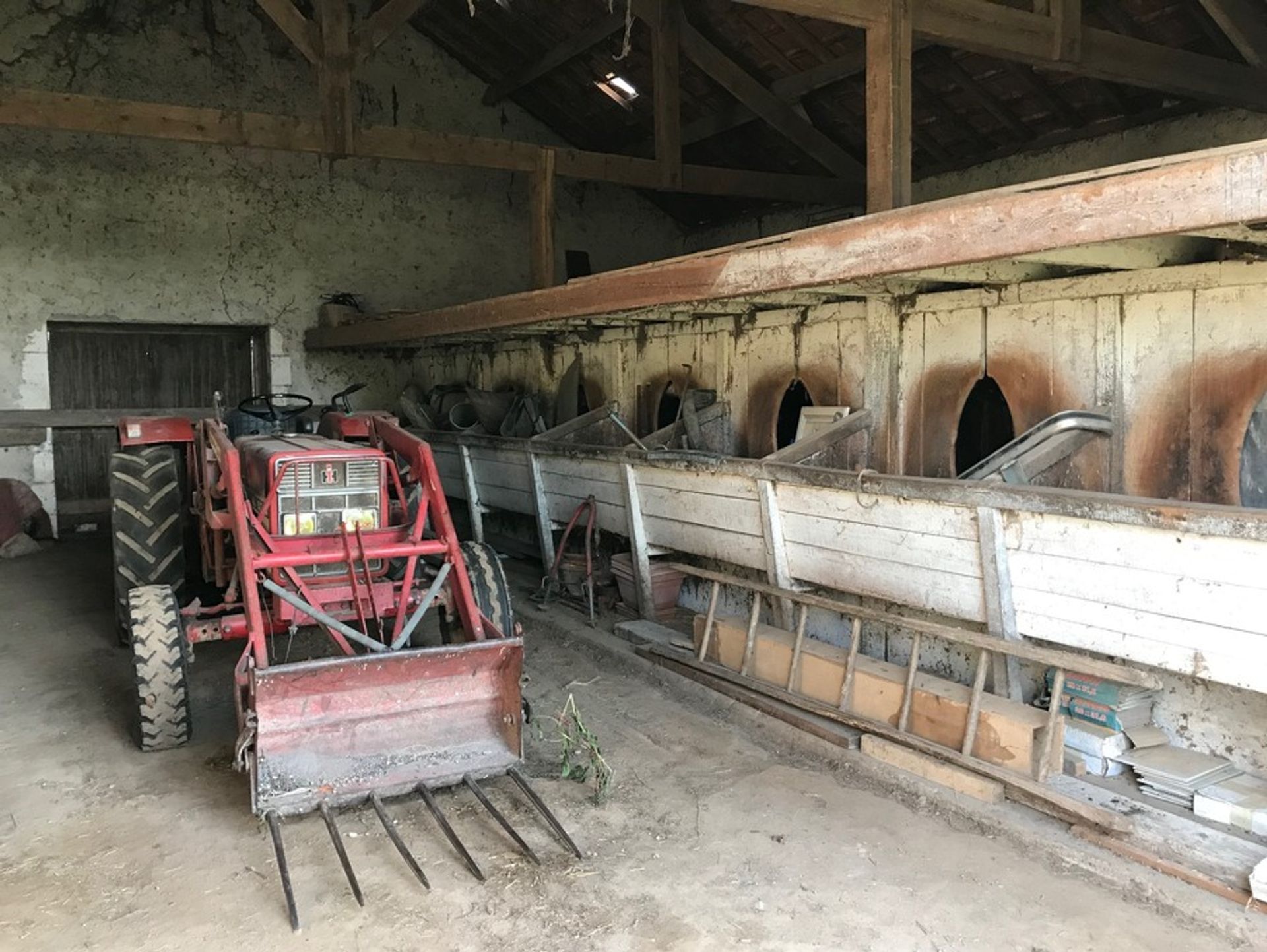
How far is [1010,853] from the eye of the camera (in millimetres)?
3186

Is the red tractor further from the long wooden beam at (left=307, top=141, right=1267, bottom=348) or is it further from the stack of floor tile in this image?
the stack of floor tile

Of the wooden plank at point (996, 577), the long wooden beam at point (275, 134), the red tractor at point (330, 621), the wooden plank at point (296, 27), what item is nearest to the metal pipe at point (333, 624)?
the red tractor at point (330, 621)

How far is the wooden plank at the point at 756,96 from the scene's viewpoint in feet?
27.2

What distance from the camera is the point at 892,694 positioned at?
3990 mm

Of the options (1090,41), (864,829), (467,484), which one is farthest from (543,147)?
(864,829)

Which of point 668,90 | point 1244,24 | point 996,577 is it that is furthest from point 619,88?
point 996,577

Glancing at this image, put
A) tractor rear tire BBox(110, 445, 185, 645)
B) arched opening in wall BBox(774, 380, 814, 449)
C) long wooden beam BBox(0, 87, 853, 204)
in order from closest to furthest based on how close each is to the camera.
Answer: tractor rear tire BBox(110, 445, 185, 645) < arched opening in wall BBox(774, 380, 814, 449) < long wooden beam BBox(0, 87, 853, 204)

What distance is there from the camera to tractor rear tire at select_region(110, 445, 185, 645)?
5.26m

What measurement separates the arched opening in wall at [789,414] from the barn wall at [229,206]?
245 inches

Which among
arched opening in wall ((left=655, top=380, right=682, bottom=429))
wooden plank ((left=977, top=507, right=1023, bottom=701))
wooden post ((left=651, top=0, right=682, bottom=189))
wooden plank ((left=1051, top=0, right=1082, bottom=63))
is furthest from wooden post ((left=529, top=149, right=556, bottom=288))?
wooden plank ((left=977, top=507, right=1023, bottom=701))

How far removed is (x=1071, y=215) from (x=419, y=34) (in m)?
10.0

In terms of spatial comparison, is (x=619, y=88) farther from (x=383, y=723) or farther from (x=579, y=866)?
(x=579, y=866)

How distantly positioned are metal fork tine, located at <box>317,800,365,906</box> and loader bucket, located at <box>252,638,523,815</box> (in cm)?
5

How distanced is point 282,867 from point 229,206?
339 inches
